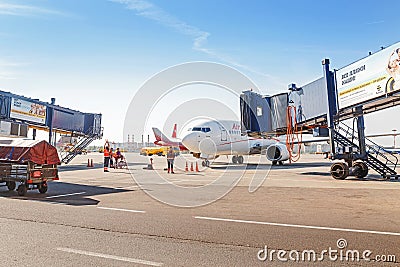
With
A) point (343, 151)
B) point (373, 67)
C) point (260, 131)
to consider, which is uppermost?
point (373, 67)

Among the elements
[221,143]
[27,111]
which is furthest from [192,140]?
[27,111]

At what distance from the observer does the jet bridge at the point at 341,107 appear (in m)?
13.3

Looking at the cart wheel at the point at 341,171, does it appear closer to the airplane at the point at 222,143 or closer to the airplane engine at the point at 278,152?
the airplane at the point at 222,143

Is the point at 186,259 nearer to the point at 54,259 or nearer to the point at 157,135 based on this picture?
the point at 54,259

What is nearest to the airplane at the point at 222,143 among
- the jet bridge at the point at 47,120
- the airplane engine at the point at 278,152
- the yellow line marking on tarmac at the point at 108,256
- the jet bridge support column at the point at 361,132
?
the airplane engine at the point at 278,152

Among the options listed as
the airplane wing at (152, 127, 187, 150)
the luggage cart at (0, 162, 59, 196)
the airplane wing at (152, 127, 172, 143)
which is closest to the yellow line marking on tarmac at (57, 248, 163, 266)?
the luggage cart at (0, 162, 59, 196)

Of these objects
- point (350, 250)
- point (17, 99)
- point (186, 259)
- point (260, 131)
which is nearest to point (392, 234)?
point (350, 250)

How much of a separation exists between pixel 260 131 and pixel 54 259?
18344mm

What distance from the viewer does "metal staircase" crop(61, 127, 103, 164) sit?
3042 centimetres

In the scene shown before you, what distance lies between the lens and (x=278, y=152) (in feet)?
92.5

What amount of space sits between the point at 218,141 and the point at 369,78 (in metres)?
14.3

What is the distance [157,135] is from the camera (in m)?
35.3

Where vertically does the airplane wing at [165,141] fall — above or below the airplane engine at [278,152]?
above

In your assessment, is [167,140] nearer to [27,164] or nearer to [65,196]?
[27,164]
